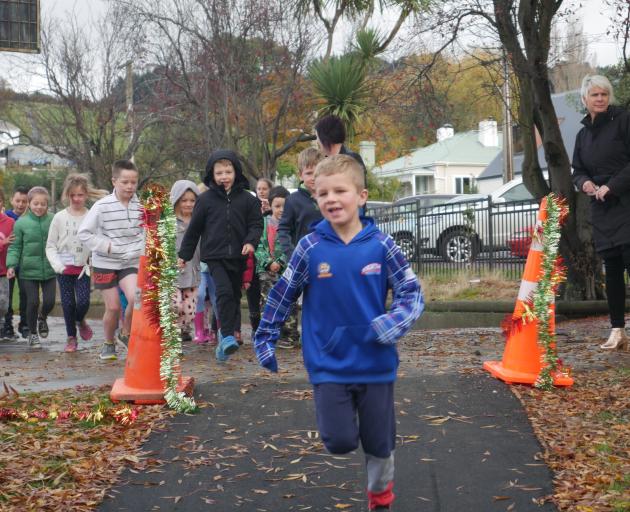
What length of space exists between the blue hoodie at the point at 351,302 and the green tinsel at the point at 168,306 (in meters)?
2.30

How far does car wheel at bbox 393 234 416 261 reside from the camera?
18750 mm

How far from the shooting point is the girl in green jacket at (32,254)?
39.0 ft

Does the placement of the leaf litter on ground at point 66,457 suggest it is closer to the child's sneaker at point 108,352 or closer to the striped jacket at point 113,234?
the striped jacket at point 113,234

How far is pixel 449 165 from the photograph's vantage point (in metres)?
68.1

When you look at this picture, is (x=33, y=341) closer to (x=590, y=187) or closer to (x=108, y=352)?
(x=108, y=352)

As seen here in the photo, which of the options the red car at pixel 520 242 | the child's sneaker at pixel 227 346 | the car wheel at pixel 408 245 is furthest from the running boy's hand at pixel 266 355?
the car wheel at pixel 408 245

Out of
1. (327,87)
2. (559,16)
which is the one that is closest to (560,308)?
(559,16)

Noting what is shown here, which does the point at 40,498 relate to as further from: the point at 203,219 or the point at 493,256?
the point at 493,256

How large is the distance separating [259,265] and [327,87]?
38.0ft

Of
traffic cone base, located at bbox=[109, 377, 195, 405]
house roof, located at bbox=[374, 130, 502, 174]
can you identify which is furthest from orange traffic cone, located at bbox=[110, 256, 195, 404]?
house roof, located at bbox=[374, 130, 502, 174]

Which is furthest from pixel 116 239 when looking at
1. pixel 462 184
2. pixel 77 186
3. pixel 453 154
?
pixel 453 154

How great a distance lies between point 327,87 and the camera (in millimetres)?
21062

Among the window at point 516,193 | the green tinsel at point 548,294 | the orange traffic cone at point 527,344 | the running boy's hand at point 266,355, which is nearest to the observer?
the running boy's hand at point 266,355

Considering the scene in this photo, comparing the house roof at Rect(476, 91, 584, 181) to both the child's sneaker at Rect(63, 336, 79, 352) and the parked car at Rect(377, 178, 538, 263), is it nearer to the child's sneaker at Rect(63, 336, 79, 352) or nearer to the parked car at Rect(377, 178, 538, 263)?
the parked car at Rect(377, 178, 538, 263)
